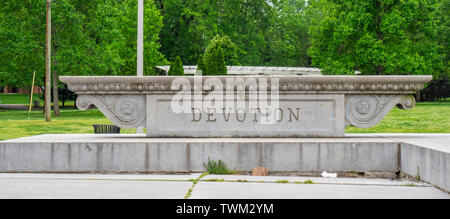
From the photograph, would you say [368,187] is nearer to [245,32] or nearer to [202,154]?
[202,154]

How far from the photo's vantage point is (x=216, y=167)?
24.7ft

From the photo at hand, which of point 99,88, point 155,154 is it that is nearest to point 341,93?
point 155,154

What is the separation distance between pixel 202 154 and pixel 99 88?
2154 mm

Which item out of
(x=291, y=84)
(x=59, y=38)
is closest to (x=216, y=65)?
(x=59, y=38)

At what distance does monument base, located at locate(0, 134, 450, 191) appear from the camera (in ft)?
24.8

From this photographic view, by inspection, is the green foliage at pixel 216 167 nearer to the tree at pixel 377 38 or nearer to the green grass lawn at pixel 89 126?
the green grass lawn at pixel 89 126

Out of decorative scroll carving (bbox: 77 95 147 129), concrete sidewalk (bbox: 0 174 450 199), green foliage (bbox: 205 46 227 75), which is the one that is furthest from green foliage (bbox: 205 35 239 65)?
concrete sidewalk (bbox: 0 174 450 199)

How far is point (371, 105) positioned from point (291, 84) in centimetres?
139

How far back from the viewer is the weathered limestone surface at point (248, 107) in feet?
27.4

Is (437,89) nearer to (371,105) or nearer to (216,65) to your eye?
(216,65)

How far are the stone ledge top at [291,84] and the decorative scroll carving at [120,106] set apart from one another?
0.13 metres

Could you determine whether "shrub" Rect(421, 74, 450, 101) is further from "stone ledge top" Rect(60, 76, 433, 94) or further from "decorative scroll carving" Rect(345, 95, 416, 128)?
"stone ledge top" Rect(60, 76, 433, 94)

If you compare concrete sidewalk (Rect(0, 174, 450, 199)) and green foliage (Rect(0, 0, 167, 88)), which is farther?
green foliage (Rect(0, 0, 167, 88))

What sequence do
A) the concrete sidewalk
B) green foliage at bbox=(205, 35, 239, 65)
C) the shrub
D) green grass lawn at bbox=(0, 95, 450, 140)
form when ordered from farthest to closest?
the shrub, green foliage at bbox=(205, 35, 239, 65), green grass lawn at bbox=(0, 95, 450, 140), the concrete sidewalk
